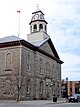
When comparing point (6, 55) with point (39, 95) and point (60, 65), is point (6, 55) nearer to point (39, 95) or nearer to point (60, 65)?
point (39, 95)

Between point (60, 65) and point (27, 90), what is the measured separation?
817 inches

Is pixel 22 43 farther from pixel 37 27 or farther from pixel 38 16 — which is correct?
pixel 38 16

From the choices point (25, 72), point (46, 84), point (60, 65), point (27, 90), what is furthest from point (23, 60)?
point (60, 65)

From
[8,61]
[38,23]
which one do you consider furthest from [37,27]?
[8,61]

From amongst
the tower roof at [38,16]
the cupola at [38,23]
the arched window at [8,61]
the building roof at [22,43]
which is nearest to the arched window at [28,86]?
the arched window at [8,61]

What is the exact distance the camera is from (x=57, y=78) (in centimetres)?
6544

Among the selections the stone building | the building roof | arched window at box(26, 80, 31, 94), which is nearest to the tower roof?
the stone building

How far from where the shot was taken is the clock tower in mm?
59281

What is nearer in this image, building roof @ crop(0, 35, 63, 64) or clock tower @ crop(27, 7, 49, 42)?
building roof @ crop(0, 35, 63, 64)

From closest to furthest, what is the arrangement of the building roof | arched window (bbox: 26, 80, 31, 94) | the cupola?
1. the building roof
2. arched window (bbox: 26, 80, 31, 94)
3. the cupola

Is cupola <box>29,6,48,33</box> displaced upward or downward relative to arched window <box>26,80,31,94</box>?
upward

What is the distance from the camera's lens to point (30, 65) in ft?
167

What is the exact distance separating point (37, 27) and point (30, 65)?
12.6 m

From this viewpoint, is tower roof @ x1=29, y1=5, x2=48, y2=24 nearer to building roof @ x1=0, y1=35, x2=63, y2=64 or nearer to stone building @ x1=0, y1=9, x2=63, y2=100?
stone building @ x1=0, y1=9, x2=63, y2=100
